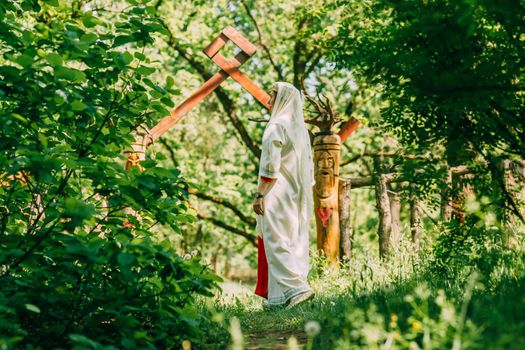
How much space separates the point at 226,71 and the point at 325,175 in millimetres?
2368

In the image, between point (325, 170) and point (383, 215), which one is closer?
point (383, 215)

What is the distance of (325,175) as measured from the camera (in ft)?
30.9

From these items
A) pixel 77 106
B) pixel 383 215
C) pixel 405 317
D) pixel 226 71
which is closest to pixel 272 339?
pixel 405 317

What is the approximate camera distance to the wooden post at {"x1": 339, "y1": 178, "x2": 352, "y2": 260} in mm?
9492

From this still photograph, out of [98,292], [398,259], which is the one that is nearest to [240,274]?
[398,259]

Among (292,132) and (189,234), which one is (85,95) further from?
(189,234)

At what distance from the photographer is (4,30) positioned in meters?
3.98

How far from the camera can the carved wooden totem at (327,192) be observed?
9.38 m

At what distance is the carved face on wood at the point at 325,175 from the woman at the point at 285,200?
7.36 ft

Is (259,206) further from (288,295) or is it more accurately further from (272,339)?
(272,339)

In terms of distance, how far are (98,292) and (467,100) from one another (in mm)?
2586

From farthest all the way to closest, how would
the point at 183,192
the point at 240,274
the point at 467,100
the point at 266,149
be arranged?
the point at 240,274 → the point at 266,149 → the point at 183,192 → the point at 467,100

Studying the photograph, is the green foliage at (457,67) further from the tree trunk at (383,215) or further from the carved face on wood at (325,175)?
the carved face on wood at (325,175)

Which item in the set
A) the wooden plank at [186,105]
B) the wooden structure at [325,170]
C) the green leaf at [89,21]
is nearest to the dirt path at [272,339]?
the green leaf at [89,21]
